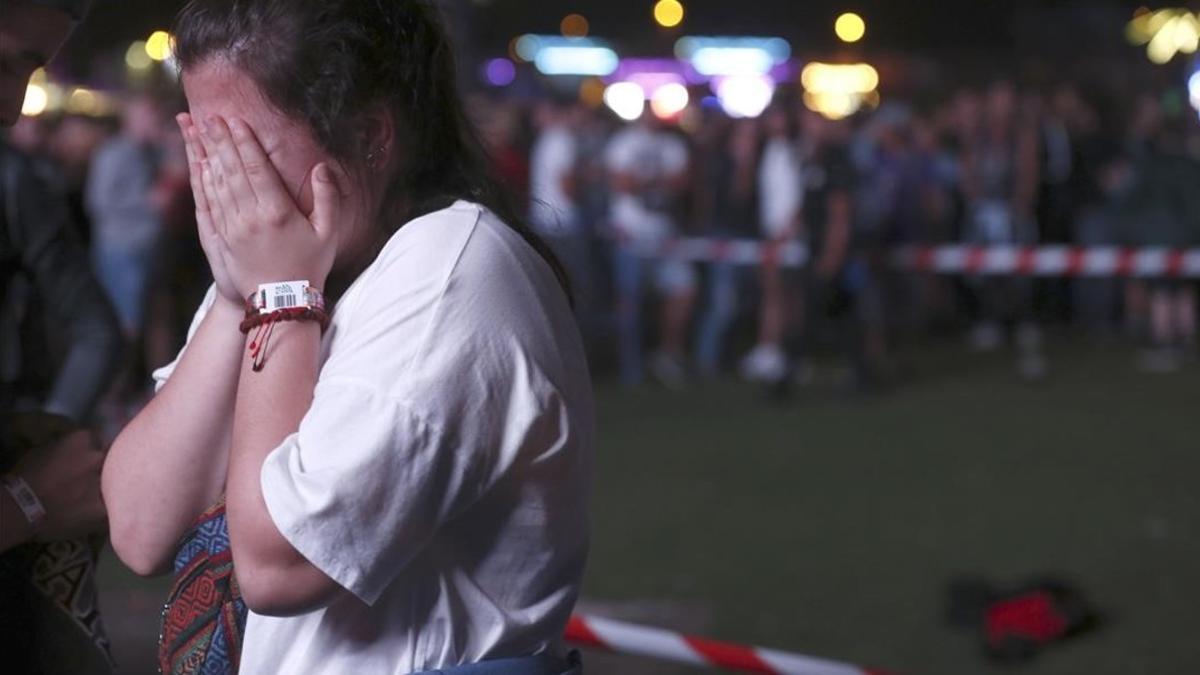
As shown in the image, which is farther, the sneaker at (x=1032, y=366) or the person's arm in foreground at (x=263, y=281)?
the sneaker at (x=1032, y=366)

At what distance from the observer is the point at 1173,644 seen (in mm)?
5672

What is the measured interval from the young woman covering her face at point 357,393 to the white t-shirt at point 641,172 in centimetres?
1114

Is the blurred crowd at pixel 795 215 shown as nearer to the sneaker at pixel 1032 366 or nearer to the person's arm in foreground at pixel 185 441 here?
the sneaker at pixel 1032 366

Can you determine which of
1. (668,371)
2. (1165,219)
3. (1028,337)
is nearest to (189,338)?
(668,371)

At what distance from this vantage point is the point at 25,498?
6.73ft

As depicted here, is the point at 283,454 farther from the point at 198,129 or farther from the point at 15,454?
the point at 15,454

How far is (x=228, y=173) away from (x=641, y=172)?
1160 cm

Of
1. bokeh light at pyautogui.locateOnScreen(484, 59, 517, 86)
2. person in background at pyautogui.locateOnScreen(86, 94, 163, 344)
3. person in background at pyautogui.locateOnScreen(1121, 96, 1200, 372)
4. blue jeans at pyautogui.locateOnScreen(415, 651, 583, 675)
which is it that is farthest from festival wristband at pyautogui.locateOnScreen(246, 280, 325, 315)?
bokeh light at pyautogui.locateOnScreen(484, 59, 517, 86)

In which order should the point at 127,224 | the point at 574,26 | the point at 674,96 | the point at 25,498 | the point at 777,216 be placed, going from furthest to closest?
1. the point at 574,26
2. the point at 674,96
3. the point at 777,216
4. the point at 127,224
5. the point at 25,498

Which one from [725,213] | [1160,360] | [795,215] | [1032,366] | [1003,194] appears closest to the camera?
[795,215]

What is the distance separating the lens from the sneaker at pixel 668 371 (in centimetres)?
1268

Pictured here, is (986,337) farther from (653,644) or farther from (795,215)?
(653,644)

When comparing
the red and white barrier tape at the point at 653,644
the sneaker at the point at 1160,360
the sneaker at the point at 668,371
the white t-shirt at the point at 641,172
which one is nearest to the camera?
the red and white barrier tape at the point at 653,644

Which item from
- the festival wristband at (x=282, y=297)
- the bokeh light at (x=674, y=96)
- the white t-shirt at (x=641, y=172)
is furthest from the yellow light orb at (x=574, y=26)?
the festival wristband at (x=282, y=297)
